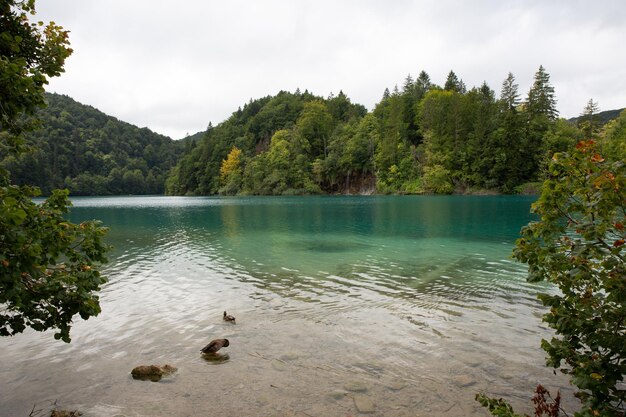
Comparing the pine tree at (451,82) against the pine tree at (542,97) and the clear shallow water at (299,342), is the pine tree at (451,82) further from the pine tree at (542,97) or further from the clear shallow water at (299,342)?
the clear shallow water at (299,342)

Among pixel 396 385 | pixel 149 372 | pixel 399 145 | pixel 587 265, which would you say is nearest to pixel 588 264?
pixel 587 265

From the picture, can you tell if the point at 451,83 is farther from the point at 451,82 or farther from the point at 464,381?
the point at 464,381

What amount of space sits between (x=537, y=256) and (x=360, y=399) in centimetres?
396

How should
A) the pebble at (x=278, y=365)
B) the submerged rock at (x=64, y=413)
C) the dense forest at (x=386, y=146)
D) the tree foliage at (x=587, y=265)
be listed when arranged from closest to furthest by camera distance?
the tree foliage at (x=587, y=265)
the submerged rock at (x=64, y=413)
the pebble at (x=278, y=365)
the dense forest at (x=386, y=146)

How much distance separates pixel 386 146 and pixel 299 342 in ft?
361

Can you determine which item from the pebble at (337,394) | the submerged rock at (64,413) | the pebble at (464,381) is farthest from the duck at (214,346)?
the pebble at (464,381)

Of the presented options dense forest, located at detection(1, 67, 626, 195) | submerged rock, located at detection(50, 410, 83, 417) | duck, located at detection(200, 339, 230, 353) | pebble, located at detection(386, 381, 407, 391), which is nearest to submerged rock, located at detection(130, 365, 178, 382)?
duck, located at detection(200, 339, 230, 353)

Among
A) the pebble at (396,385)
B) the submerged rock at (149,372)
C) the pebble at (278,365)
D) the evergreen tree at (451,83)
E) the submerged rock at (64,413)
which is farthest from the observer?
the evergreen tree at (451,83)

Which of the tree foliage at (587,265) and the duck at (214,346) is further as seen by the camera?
the duck at (214,346)

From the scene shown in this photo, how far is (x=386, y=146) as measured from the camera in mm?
115000

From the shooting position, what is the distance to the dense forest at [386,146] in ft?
300

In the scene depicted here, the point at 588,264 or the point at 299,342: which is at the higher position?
the point at 588,264

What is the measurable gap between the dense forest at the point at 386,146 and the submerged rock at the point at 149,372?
6359 cm

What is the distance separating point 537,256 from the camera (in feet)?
17.4
